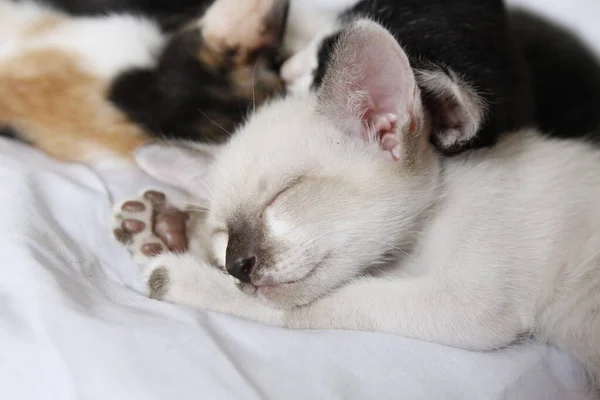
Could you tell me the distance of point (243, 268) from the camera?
A: 883mm

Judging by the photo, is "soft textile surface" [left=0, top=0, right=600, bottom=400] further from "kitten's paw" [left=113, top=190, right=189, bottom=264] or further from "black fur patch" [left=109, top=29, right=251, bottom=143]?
"black fur patch" [left=109, top=29, right=251, bottom=143]

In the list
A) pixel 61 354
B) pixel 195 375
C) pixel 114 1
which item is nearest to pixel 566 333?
pixel 195 375

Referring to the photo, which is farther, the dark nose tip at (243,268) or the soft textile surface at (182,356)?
the dark nose tip at (243,268)

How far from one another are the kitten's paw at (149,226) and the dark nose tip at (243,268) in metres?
0.23

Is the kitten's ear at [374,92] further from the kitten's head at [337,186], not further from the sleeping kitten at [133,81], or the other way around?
the sleeping kitten at [133,81]

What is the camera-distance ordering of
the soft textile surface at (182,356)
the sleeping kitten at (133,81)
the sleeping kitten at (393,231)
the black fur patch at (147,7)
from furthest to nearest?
1. the black fur patch at (147,7)
2. the sleeping kitten at (133,81)
3. the sleeping kitten at (393,231)
4. the soft textile surface at (182,356)

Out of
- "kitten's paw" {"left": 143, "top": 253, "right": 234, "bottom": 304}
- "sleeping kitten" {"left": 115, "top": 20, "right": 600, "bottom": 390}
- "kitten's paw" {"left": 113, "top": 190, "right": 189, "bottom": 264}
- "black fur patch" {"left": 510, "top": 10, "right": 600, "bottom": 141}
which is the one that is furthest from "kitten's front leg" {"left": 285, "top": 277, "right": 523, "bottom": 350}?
"black fur patch" {"left": 510, "top": 10, "right": 600, "bottom": 141}

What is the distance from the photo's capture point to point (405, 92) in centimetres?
82

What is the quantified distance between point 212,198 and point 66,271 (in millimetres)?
254

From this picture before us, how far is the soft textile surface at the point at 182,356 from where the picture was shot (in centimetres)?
76

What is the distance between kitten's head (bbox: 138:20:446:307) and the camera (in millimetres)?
843

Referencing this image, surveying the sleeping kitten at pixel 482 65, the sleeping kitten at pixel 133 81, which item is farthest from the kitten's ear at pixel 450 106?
the sleeping kitten at pixel 133 81

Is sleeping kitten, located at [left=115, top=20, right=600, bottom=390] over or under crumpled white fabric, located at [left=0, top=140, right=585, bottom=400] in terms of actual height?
over

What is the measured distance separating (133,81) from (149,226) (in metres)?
0.34
